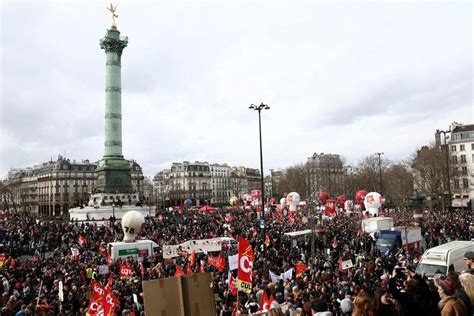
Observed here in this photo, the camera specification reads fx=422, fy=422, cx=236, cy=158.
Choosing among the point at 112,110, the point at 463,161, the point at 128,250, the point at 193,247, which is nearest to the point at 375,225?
the point at 193,247

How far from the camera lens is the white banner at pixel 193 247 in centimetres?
2151

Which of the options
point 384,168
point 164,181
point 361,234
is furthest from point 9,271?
point 164,181

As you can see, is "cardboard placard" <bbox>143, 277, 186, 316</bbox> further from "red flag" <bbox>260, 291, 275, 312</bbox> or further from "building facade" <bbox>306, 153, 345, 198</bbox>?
"building facade" <bbox>306, 153, 345, 198</bbox>

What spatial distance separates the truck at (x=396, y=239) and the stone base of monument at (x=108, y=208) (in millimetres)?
31449

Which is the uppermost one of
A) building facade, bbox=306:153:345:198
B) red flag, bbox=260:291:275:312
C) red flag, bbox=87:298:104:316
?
building facade, bbox=306:153:345:198

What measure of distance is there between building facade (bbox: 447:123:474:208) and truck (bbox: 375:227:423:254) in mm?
53589

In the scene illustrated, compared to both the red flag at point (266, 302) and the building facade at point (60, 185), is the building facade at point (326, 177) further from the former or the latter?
the red flag at point (266, 302)

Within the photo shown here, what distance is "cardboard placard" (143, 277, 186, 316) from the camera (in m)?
4.52

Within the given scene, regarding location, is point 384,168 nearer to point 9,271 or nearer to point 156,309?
point 9,271

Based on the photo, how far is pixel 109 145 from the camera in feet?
174

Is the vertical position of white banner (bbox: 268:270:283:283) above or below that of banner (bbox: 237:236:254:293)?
below

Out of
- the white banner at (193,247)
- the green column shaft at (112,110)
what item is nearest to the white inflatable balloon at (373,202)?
the white banner at (193,247)

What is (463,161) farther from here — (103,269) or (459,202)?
(103,269)

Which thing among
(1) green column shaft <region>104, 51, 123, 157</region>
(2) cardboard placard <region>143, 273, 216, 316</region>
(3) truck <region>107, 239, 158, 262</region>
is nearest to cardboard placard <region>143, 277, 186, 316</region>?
(2) cardboard placard <region>143, 273, 216, 316</region>
